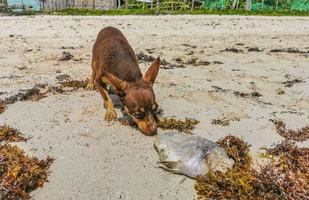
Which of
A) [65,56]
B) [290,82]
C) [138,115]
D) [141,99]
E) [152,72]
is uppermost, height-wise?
[152,72]

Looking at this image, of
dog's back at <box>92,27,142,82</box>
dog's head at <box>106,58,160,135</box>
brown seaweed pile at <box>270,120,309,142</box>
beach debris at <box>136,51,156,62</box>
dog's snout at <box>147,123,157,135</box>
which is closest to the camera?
dog's head at <box>106,58,160,135</box>

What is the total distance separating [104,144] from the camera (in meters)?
5.82

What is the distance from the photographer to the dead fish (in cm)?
490

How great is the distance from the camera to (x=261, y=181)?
4.64 m

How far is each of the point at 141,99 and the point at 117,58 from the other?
1.25 metres

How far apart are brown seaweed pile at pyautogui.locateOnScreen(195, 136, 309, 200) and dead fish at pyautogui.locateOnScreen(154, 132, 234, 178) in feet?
0.36

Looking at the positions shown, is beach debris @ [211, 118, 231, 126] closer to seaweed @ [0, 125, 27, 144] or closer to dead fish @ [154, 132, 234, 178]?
dead fish @ [154, 132, 234, 178]

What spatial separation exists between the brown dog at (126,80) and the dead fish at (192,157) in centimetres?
62

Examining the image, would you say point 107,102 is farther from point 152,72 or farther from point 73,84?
point 73,84

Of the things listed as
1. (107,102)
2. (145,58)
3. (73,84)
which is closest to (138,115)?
(107,102)

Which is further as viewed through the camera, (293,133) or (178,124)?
(178,124)

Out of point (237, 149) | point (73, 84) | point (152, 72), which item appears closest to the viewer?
point (237, 149)

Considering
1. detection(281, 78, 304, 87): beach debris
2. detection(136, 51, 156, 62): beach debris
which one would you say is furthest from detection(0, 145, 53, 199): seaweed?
detection(136, 51, 156, 62): beach debris

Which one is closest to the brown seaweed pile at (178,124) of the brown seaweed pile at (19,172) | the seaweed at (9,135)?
the brown seaweed pile at (19,172)
